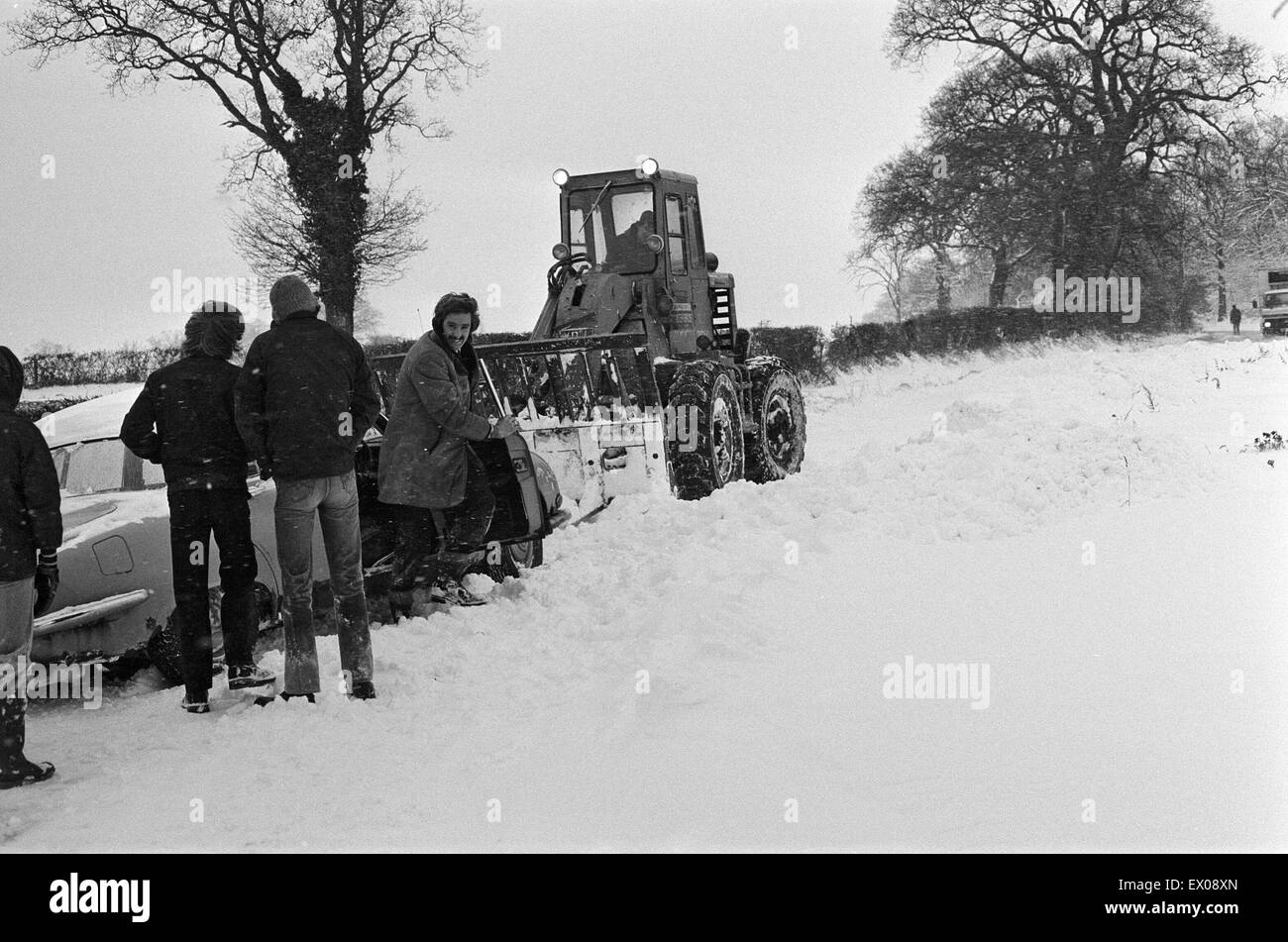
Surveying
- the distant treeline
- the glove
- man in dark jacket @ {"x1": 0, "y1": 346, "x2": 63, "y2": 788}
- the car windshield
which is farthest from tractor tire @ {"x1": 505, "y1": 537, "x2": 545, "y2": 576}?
the distant treeline

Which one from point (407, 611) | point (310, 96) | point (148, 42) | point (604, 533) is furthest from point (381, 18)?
point (407, 611)

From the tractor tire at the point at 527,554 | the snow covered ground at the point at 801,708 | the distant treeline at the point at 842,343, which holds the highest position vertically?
the distant treeline at the point at 842,343

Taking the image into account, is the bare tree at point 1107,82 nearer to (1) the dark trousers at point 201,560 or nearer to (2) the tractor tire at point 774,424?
(2) the tractor tire at point 774,424

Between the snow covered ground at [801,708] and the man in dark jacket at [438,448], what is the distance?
417 mm

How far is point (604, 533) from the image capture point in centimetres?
828

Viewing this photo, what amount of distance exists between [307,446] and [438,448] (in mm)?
1278

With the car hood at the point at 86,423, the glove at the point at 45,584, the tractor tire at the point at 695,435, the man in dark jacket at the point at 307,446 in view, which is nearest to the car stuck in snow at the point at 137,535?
the car hood at the point at 86,423

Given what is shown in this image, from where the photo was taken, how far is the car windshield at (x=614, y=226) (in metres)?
11.3

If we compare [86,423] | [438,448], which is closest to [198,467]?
[438,448]

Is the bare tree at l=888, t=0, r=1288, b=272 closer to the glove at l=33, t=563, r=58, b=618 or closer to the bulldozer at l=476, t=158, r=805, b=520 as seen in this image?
the bulldozer at l=476, t=158, r=805, b=520

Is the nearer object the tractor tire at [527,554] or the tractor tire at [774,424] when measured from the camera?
the tractor tire at [527,554]

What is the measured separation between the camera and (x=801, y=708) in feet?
15.1

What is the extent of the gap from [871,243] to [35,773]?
35397mm
